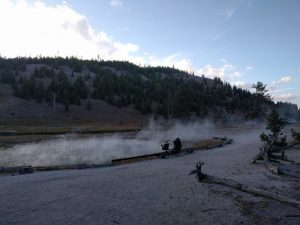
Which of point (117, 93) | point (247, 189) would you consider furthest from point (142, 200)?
point (117, 93)

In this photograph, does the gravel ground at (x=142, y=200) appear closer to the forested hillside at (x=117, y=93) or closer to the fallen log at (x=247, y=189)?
the fallen log at (x=247, y=189)

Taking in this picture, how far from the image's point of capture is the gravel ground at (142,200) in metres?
10.0

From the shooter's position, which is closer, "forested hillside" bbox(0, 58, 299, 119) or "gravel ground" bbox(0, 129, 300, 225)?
"gravel ground" bbox(0, 129, 300, 225)

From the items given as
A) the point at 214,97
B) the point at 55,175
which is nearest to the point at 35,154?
the point at 55,175

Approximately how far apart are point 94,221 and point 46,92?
119 metres

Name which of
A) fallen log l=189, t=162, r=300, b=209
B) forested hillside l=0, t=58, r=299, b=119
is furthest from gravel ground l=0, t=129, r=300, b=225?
forested hillside l=0, t=58, r=299, b=119

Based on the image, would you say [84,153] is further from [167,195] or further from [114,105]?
[114,105]

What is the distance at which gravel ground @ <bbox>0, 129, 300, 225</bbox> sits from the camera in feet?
32.9

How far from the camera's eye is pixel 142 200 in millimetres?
12305

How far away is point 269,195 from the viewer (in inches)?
458

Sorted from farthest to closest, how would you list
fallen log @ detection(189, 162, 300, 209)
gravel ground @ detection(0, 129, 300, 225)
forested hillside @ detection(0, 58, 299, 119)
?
forested hillside @ detection(0, 58, 299, 119)
fallen log @ detection(189, 162, 300, 209)
gravel ground @ detection(0, 129, 300, 225)

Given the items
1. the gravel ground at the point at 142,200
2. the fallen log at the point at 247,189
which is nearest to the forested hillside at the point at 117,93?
the gravel ground at the point at 142,200

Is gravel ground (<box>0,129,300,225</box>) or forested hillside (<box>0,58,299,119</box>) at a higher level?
forested hillside (<box>0,58,299,119</box>)

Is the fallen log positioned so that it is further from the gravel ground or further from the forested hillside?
the forested hillside
